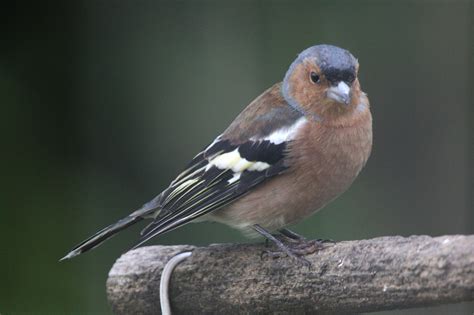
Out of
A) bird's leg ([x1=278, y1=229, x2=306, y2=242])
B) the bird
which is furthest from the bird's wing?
bird's leg ([x1=278, y1=229, x2=306, y2=242])

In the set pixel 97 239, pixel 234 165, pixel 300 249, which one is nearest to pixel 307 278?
pixel 300 249

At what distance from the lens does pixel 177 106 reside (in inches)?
210

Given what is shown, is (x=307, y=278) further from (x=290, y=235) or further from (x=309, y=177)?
(x=290, y=235)

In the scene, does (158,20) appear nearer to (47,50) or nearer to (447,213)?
(47,50)

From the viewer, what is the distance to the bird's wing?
3.11 m

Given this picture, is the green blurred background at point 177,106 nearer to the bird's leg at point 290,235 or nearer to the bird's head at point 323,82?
the bird's leg at point 290,235

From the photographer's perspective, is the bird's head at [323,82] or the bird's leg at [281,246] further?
the bird's head at [323,82]

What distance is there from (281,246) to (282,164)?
35 cm

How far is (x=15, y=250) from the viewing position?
14.4ft

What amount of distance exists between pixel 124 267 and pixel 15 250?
1660 millimetres

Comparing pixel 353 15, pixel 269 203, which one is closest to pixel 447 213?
pixel 353 15

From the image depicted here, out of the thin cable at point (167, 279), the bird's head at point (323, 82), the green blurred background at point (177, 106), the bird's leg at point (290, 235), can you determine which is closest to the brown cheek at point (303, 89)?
the bird's head at point (323, 82)

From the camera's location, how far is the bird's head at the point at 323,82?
316cm

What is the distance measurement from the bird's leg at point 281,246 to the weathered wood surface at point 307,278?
0.02 meters
